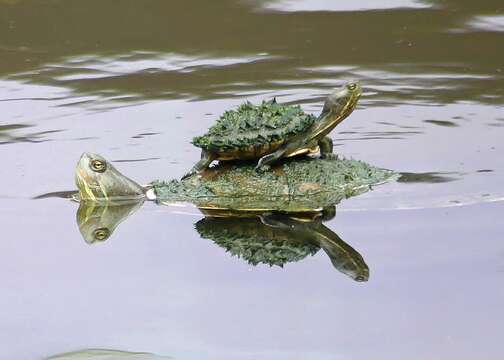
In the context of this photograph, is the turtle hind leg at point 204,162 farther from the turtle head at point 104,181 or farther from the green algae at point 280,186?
the turtle head at point 104,181

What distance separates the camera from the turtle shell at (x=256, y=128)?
585cm

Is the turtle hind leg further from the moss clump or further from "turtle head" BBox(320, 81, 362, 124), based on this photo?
"turtle head" BBox(320, 81, 362, 124)

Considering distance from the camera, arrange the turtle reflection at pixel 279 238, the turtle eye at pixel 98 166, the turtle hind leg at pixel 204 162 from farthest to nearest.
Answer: the turtle eye at pixel 98 166
the turtle hind leg at pixel 204 162
the turtle reflection at pixel 279 238

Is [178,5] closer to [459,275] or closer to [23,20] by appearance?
[23,20]

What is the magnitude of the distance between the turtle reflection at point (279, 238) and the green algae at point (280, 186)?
8 cm

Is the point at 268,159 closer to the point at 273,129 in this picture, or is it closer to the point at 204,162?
the point at 273,129

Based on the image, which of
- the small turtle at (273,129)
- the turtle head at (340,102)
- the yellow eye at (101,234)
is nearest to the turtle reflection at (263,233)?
the yellow eye at (101,234)

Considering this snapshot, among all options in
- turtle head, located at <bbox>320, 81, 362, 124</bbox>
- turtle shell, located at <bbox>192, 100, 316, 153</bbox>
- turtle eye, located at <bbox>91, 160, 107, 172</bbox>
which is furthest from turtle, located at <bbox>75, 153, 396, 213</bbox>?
turtle head, located at <bbox>320, 81, 362, 124</bbox>

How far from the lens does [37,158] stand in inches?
283

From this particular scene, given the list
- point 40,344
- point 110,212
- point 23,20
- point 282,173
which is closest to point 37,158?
point 110,212

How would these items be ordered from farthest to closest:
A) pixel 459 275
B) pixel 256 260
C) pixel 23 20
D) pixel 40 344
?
pixel 23 20
pixel 256 260
pixel 459 275
pixel 40 344

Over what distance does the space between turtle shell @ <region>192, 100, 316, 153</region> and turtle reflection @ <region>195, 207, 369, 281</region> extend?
367mm

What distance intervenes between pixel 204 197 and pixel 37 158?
4.91ft

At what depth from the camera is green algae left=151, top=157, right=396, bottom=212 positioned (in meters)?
6.04
